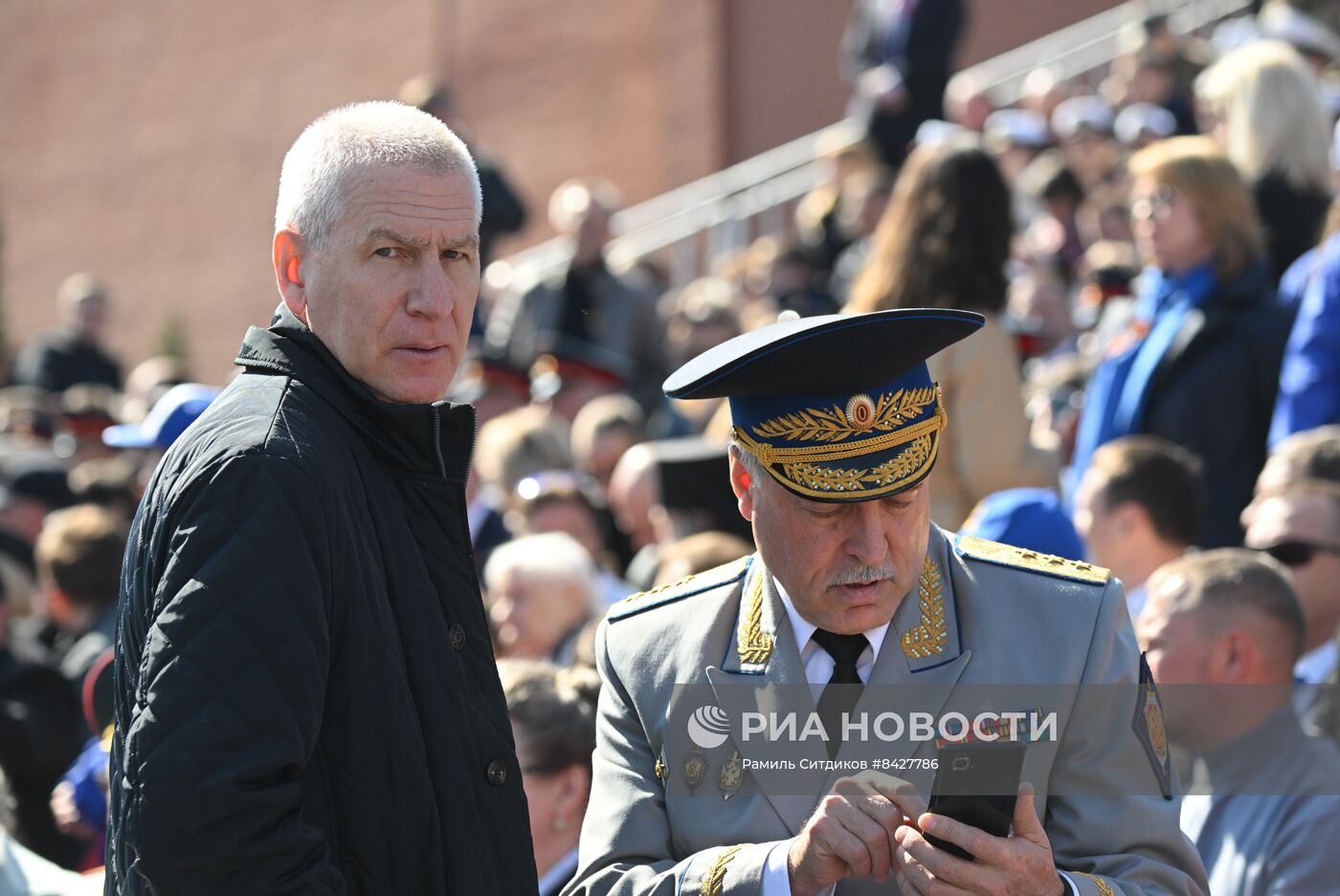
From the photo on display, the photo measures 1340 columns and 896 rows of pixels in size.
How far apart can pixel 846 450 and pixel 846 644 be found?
33 centimetres

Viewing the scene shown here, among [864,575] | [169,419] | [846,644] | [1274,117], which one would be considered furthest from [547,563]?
[1274,117]

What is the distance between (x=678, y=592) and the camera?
2.93m

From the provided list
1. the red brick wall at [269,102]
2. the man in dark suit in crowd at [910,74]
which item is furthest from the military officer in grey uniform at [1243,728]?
the red brick wall at [269,102]

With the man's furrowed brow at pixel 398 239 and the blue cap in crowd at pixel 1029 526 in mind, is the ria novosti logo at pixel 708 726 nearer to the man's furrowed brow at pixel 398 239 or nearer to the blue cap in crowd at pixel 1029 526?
the man's furrowed brow at pixel 398 239

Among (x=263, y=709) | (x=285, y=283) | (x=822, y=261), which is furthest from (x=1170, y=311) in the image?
(x=822, y=261)

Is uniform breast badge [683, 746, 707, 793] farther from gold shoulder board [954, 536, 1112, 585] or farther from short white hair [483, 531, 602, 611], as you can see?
short white hair [483, 531, 602, 611]

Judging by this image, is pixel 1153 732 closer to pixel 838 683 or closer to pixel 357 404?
pixel 838 683

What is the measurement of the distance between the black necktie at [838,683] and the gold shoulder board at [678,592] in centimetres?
22

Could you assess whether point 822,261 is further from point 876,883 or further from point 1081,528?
point 876,883

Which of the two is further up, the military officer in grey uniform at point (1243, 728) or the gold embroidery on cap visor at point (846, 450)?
the gold embroidery on cap visor at point (846, 450)

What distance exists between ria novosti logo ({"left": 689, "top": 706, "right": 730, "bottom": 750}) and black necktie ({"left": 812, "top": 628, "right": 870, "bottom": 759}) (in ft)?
0.48

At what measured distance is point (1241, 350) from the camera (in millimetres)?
5578

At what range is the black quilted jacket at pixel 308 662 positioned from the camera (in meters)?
2.17

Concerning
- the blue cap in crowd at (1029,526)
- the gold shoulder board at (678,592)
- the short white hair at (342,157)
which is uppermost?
the short white hair at (342,157)
